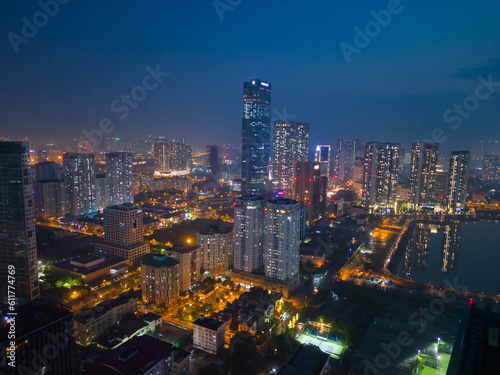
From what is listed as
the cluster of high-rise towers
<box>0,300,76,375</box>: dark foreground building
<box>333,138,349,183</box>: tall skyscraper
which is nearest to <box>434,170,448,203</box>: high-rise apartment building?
the cluster of high-rise towers

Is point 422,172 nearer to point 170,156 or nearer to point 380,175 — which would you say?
point 380,175

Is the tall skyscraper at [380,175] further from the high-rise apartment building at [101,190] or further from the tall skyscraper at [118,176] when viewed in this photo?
the high-rise apartment building at [101,190]

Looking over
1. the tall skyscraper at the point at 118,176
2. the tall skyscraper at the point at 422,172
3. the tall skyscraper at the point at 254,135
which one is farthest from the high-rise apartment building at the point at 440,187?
the tall skyscraper at the point at 118,176

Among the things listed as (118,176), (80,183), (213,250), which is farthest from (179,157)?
(213,250)

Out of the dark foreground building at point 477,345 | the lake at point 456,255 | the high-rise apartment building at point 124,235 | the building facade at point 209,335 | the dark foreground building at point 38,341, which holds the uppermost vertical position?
the dark foreground building at point 477,345

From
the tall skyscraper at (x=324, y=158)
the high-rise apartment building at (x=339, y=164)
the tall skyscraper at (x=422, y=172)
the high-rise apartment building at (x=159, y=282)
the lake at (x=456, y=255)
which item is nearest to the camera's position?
the high-rise apartment building at (x=159, y=282)

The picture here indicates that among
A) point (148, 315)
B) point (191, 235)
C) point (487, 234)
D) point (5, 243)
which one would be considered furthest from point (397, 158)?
point (5, 243)

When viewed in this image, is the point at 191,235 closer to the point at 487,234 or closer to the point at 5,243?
the point at 5,243
